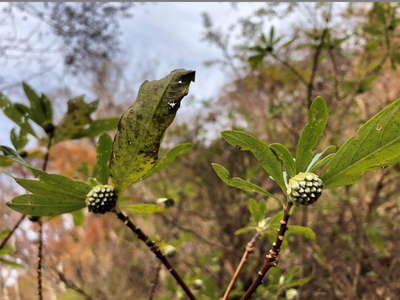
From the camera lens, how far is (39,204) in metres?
0.50

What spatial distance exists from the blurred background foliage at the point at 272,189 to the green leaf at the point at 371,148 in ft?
3.01

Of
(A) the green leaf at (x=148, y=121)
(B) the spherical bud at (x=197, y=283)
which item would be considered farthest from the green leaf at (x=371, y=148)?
(B) the spherical bud at (x=197, y=283)

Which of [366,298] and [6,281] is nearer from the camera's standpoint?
[6,281]

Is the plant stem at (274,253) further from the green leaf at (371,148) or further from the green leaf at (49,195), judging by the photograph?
the green leaf at (49,195)

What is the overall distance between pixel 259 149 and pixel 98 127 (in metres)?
0.48

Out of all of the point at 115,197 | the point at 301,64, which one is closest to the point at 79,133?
the point at 115,197

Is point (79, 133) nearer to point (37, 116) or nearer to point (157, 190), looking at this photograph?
point (37, 116)

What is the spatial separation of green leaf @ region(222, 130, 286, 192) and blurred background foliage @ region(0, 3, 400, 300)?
34.3 inches

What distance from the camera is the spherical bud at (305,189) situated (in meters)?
0.43

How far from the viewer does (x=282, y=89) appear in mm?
3785

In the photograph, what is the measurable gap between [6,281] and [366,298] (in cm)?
170

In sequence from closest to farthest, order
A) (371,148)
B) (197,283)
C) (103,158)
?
(371,148)
(103,158)
(197,283)

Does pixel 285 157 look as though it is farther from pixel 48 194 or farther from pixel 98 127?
pixel 98 127

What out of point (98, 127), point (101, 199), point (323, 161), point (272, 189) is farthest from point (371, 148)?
point (272, 189)
